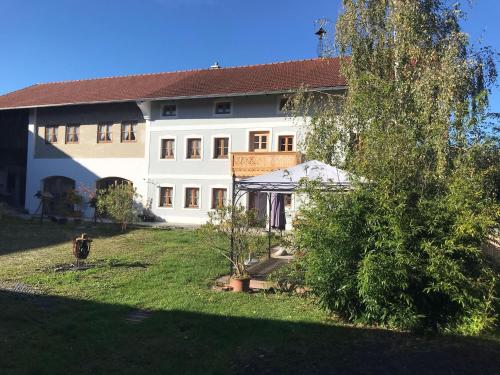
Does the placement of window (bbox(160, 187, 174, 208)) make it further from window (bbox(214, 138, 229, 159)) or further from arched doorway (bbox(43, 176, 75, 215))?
arched doorway (bbox(43, 176, 75, 215))

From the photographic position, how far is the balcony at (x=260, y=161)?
21453 millimetres

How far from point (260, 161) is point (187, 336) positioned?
16651 mm

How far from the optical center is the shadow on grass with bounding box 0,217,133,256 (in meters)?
14.6

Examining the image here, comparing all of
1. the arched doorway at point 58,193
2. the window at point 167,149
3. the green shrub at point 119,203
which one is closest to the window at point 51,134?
the arched doorway at point 58,193

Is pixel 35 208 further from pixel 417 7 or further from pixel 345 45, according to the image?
pixel 417 7

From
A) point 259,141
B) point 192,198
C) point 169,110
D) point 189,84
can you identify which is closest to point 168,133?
point 169,110

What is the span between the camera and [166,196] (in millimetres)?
26672

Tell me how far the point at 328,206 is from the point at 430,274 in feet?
5.46

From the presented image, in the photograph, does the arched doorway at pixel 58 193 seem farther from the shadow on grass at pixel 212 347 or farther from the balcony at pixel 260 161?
the shadow on grass at pixel 212 347

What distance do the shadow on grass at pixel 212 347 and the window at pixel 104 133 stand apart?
72.1 ft

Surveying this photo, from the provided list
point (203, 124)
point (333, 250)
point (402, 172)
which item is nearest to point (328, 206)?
point (333, 250)

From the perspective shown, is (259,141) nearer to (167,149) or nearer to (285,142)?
(285,142)

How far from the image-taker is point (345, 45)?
1317 cm

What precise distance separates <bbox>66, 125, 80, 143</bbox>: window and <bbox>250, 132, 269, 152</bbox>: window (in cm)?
1144
